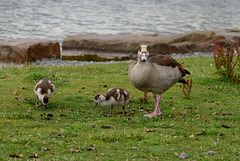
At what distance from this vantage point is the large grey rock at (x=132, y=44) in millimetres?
30203

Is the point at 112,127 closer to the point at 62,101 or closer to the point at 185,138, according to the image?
the point at 185,138

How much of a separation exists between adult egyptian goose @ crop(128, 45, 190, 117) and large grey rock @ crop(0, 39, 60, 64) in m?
16.5

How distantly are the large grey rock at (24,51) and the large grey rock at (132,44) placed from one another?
253 cm

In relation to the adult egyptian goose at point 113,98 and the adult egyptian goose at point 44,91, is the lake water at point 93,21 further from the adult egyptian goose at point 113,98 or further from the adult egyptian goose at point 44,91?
the adult egyptian goose at point 113,98

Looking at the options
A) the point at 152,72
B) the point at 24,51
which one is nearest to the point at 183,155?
the point at 152,72

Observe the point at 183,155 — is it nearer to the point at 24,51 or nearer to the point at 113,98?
the point at 113,98

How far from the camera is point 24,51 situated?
25.6 metres

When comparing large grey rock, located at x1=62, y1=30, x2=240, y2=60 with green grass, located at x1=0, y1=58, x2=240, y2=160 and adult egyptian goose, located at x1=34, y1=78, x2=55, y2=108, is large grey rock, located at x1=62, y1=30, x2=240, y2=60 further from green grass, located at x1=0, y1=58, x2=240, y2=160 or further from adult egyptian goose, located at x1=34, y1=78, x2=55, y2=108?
adult egyptian goose, located at x1=34, y1=78, x2=55, y2=108

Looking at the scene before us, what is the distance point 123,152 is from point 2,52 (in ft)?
67.5

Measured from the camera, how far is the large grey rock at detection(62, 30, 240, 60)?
3020cm

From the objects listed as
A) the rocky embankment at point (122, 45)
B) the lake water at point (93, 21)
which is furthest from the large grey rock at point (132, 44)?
the lake water at point (93, 21)

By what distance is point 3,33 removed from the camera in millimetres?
38719

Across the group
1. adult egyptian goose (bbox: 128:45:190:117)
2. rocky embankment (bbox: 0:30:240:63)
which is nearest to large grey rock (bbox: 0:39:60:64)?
rocky embankment (bbox: 0:30:240:63)

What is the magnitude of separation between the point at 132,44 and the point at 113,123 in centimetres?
2067
